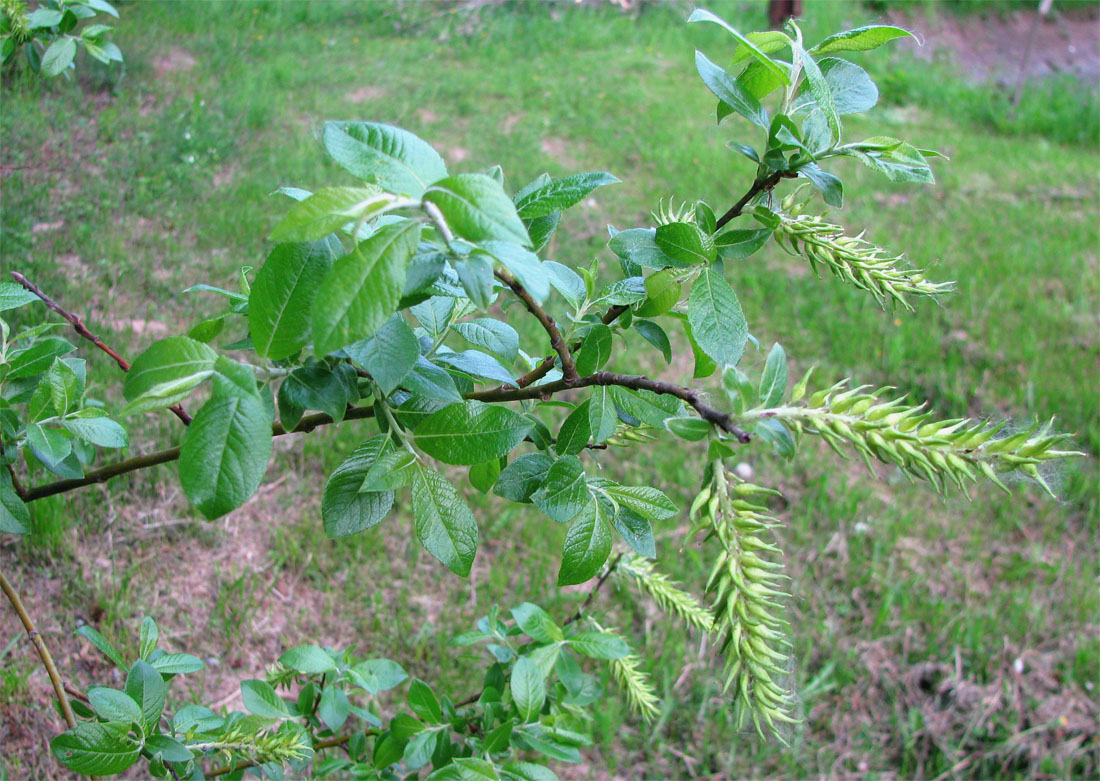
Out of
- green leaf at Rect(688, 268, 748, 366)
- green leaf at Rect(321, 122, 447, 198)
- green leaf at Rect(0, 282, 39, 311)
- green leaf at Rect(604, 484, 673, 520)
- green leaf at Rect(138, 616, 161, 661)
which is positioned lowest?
green leaf at Rect(138, 616, 161, 661)

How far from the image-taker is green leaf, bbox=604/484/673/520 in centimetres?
75

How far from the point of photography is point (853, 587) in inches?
99.0

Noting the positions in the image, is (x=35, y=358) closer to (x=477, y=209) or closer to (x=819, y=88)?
(x=477, y=209)

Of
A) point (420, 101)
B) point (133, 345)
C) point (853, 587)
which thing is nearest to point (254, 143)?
point (420, 101)

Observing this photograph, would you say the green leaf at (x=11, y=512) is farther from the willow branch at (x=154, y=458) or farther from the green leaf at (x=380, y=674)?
the green leaf at (x=380, y=674)

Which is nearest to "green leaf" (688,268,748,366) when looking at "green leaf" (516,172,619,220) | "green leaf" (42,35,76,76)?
"green leaf" (516,172,619,220)

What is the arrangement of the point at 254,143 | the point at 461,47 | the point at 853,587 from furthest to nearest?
the point at 461,47 → the point at 254,143 → the point at 853,587

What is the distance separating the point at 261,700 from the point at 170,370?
2.38 feet

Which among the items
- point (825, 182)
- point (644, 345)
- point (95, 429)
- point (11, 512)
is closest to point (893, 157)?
point (825, 182)

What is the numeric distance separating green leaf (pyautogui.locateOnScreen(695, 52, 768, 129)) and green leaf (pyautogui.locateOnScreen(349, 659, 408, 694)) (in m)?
0.93

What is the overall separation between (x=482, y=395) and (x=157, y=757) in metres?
0.56

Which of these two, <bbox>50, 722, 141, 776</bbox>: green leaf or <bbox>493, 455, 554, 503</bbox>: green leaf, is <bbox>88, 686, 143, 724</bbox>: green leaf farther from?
<bbox>493, 455, 554, 503</bbox>: green leaf

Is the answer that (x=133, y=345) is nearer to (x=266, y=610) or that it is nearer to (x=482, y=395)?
(x=266, y=610)

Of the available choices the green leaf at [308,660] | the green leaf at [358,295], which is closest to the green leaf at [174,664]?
the green leaf at [308,660]
